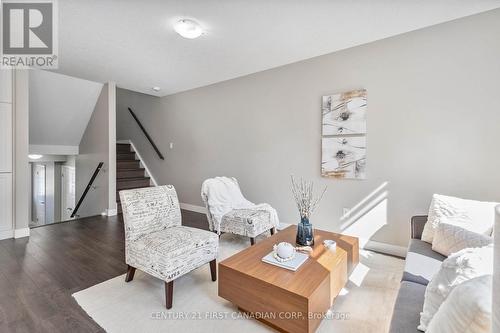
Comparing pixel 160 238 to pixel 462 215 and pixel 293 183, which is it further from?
pixel 462 215

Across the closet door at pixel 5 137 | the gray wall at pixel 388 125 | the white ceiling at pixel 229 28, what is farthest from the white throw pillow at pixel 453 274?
the closet door at pixel 5 137

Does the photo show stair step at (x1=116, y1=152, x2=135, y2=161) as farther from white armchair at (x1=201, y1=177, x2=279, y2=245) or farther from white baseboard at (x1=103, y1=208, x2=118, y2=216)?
white armchair at (x1=201, y1=177, x2=279, y2=245)

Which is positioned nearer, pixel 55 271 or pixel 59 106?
pixel 55 271

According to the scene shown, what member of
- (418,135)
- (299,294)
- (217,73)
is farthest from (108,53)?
(418,135)

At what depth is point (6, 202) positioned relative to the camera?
323 cm

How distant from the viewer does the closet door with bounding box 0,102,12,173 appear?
3172mm

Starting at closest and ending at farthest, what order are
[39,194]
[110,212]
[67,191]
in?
[110,212], [67,191], [39,194]

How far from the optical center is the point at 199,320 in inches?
65.9

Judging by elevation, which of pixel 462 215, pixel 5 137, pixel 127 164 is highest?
pixel 5 137

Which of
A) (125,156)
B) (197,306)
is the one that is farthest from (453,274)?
(125,156)

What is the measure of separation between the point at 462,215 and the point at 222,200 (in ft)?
8.18

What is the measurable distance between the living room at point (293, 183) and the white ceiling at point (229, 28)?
0.02m

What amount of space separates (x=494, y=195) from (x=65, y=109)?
21.2ft

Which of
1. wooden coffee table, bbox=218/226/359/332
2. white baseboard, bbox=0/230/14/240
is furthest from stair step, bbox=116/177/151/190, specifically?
wooden coffee table, bbox=218/226/359/332
